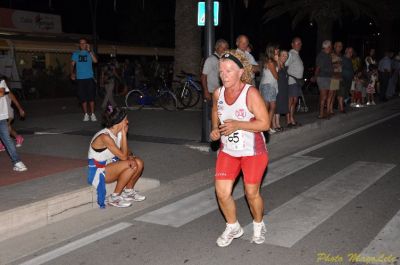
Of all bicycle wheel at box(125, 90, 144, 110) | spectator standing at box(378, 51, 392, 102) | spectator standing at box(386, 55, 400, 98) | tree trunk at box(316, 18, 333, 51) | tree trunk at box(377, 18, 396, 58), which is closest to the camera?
bicycle wheel at box(125, 90, 144, 110)

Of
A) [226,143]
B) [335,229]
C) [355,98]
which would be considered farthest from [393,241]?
[355,98]

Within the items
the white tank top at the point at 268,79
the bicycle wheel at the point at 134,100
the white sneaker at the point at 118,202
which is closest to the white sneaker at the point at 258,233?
the white sneaker at the point at 118,202

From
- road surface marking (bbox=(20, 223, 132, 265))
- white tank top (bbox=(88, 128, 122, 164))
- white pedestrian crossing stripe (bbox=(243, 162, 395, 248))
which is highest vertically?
white tank top (bbox=(88, 128, 122, 164))

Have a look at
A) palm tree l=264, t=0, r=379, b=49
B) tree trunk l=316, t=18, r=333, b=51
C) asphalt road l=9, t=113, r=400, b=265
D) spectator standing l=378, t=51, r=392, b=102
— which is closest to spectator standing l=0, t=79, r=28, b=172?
asphalt road l=9, t=113, r=400, b=265

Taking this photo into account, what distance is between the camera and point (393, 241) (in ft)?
16.1

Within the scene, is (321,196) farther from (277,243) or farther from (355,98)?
(355,98)

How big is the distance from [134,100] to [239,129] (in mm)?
12274

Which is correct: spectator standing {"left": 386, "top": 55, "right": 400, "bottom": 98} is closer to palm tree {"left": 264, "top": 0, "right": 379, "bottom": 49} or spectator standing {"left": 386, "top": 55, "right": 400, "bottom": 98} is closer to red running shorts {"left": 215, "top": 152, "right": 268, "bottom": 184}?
palm tree {"left": 264, "top": 0, "right": 379, "bottom": 49}

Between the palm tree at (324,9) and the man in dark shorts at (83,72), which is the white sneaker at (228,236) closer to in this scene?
the man in dark shorts at (83,72)

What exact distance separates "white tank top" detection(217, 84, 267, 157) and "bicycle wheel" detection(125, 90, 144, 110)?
37.2 ft

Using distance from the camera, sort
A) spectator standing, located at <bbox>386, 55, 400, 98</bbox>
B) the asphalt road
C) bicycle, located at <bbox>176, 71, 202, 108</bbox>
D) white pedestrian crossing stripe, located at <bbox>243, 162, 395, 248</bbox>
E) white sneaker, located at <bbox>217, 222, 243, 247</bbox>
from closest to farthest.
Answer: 1. the asphalt road
2. white sneaker, located at <bbox>217, 222, 243, 247</bbox>
3. white pedestrian crossing stripe, located at <bbox>243, 162, 395, 248</bbox>
4. bicycle, located at <bbox>176, 71, 202, 108</bbox>
5. spectator standing, located at <bbox>386, 55, 400, 98</bbox>

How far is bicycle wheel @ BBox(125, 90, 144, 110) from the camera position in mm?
15812

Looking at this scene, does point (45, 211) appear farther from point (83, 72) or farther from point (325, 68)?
point (325, 68)

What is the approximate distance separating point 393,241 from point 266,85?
220 inches
